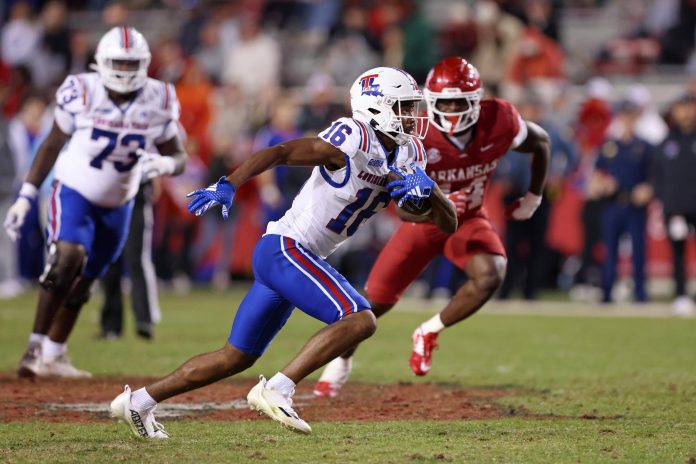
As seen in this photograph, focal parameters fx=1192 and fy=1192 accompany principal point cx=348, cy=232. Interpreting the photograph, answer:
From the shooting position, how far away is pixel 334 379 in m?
7.12

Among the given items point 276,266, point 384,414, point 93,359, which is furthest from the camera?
point 93,359

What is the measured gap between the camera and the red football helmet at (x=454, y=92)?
6949mm

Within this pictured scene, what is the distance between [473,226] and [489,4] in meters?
9.65

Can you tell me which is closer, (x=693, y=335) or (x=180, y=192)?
(x=693, y=335)

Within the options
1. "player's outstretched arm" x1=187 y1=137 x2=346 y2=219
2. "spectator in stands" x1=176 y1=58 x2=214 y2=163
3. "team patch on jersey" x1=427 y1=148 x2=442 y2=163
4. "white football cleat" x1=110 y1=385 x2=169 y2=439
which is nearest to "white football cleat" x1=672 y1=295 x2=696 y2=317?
"team patch on jersey" x1=427 y1=148 x2=442 y2=163

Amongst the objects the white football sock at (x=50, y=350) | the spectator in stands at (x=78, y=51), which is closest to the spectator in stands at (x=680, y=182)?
the white football sock at (x=50, y=350)

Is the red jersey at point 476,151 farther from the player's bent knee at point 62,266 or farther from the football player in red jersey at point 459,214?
the player's bent knee at point 62,266

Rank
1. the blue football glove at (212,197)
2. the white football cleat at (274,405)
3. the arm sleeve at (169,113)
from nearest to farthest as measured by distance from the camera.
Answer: the blue football glove at (212,197), the white football cleat at (274,405), the arm sleeve at (169,113)

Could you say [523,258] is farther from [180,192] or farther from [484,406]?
[484,406]

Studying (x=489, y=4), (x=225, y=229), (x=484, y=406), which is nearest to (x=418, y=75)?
(x=489, y=4)

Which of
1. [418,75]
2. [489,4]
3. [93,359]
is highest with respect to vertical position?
[489,4]

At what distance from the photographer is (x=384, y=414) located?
6332 millimetres

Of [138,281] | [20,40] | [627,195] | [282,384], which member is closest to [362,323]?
[282,384]

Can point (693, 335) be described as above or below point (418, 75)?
below
